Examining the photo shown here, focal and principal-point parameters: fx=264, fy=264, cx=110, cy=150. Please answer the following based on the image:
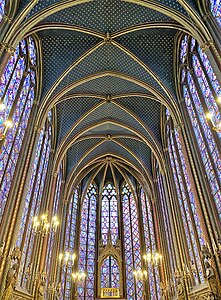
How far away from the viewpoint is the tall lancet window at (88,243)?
21.5m

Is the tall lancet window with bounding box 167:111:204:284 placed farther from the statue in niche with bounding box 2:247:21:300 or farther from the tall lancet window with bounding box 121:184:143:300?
the tall lancet window with bounding box 121:184:143:300

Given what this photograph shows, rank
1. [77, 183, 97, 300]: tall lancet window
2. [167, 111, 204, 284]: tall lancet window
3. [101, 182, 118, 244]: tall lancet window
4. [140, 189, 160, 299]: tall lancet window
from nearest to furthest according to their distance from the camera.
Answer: [167, 111, 204, 284]: tall lancet window, [140, 189, 160, 299]: tall lancet window, [77, 183, 97, 300]: tall lancet window, [101, 182, 118, 244]: tall lancet window

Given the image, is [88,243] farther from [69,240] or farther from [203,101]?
[203,101]

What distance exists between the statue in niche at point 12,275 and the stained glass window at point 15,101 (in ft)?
6.43

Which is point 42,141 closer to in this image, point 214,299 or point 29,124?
point 29,124

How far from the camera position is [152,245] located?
2175cm

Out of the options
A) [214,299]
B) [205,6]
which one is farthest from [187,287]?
[205,6]

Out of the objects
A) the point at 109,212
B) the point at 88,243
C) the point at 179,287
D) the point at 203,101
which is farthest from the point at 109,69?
the point at 88,243

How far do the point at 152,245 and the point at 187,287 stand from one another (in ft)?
27.5

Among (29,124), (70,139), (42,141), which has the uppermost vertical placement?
(70,139)

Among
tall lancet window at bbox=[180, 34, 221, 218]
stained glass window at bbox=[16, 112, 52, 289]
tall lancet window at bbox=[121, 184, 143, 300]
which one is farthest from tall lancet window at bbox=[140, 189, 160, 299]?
tall lancet window at bbox=[180, 34, 221, 218]

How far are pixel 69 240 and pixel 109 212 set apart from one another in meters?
5.44

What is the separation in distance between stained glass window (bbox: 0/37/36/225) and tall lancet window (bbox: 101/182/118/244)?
581 inches

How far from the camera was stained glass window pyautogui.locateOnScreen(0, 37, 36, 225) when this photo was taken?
1107cm
